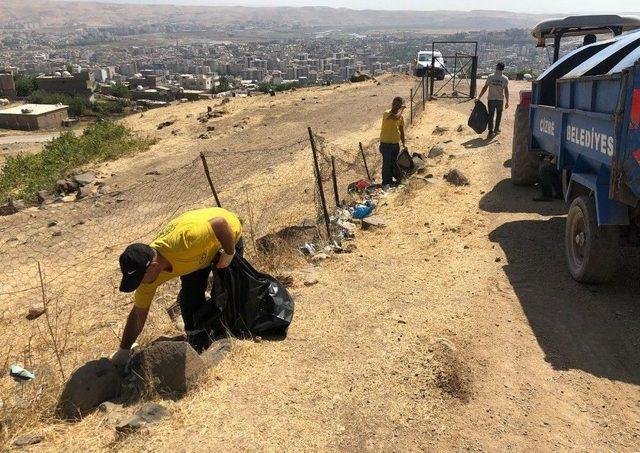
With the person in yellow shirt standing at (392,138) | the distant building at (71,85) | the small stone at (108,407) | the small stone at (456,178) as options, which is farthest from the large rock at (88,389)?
the distant building at (71,85)

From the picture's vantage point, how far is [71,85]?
45.6 meters

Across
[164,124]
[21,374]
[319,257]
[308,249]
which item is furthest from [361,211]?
[164,124]

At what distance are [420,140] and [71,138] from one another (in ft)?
38.5

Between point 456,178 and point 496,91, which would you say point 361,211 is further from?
point 496,91

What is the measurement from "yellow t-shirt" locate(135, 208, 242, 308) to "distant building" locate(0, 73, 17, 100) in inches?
1885

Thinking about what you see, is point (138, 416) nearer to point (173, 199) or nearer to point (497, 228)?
point (497, 228)

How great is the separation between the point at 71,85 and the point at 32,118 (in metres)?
15.0

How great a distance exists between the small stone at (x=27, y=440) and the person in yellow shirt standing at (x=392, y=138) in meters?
6.63

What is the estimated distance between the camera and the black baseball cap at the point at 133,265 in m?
3.54

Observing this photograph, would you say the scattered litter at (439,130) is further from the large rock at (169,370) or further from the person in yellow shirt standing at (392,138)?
the large rock at (169,370)

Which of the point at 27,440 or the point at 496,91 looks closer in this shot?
the point at 27,440

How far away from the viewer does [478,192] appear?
324 inches

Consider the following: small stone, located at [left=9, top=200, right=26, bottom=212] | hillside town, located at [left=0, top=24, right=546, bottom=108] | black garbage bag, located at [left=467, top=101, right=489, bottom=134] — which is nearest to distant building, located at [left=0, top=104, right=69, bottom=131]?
hillside town, located at [left=0, top=24, right=546, bottom=108]

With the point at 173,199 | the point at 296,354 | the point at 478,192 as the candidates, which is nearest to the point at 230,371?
the point at 296,354
